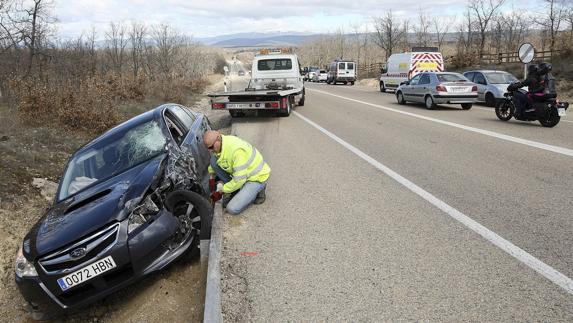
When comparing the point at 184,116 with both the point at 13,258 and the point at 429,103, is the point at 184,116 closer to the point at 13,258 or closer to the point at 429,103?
the point at 13,258

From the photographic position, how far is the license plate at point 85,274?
12.3 ft

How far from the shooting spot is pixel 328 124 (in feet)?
45.1

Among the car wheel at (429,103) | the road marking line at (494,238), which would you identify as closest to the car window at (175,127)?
the road marking line at (494,238)

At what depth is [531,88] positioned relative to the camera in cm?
1144

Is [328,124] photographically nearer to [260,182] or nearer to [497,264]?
[260,182]

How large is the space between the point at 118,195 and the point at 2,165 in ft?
15.3

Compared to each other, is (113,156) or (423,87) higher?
(423,87)

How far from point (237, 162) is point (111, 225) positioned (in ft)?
6.23

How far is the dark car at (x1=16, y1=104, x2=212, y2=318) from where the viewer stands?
3793 mm

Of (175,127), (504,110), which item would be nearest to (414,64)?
(504,110)

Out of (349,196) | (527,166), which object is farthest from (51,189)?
(527,166)

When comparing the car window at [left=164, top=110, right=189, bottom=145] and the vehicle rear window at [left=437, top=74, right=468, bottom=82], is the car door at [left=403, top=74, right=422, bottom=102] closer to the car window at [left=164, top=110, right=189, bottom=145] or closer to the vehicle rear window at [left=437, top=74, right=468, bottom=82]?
the vehicle rear window at [left=437, top=74, right=468, bottom=82]

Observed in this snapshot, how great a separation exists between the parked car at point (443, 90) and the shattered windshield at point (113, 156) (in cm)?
1316

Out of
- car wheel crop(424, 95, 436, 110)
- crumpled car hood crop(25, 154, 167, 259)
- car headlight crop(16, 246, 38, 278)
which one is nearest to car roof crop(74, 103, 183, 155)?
crumpled car hood crop(25, 154, 167, 259)
